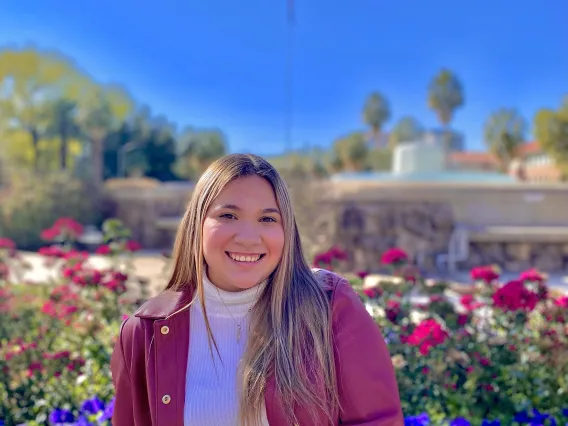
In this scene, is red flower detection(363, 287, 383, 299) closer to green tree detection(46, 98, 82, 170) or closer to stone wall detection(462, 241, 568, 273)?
stone wall detection(462, 241, 568, 273)

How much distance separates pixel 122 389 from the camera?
138cm

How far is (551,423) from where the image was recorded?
2385 millimetres

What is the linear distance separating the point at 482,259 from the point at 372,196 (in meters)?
2.32

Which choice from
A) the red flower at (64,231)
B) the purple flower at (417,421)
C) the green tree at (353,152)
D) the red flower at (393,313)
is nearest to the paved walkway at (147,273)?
the red flower at (64,231)

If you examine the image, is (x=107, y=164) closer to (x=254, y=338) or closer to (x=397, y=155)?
(x=397, y=155)

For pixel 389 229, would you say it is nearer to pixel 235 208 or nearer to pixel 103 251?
pixel 103 251

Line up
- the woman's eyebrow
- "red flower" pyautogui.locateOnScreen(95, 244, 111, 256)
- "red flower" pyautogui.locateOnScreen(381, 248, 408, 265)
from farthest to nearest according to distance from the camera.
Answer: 1. "red flower" pyautogui.locateOnScreen(95, 244, 111, 256)
2. "red flower" pyautogui.locateOnScreen(381, 248, 408, 265)
3. the woman's eyebrow

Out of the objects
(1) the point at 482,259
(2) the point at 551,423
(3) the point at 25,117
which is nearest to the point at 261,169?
(2) the point at 551,423

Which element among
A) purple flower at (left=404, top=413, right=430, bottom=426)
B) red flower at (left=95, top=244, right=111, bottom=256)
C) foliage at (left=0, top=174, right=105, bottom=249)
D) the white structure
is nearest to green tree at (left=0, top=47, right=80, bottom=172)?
foliage at (left=0, top=174, right=105, bottom=249)

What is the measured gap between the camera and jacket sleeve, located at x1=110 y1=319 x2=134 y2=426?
54.0 inches

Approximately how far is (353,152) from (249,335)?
3540 centimetres

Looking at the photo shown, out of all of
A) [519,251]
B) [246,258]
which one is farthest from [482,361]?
[519,251]

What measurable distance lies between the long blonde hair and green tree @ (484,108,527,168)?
96.5ft

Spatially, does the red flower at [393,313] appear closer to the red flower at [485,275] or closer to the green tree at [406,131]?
the red flower at [485,275]
